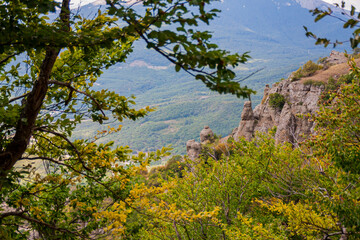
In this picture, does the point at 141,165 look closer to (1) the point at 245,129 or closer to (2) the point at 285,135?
(2) the point at 285,135

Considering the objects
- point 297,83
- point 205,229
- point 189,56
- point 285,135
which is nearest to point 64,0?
point 189,56

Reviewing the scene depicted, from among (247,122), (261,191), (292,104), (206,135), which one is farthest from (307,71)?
(261,191)

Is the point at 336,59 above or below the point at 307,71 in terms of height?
above

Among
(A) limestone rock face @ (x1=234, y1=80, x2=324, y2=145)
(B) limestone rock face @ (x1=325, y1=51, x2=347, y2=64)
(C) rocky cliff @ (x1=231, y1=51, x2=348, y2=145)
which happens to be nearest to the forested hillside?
(A) limestone rock face @ (x1=234, y1=80, x2=324, y2=145)

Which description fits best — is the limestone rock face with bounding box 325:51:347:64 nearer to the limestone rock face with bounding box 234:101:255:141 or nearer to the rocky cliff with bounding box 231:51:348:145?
the rocky cliff with bounding box 231:51:348:145

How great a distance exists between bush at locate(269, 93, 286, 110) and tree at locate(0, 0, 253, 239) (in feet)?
116

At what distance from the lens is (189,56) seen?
7.30ft

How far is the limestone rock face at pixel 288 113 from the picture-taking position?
32406 millimetres

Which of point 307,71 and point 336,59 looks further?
point 336,59

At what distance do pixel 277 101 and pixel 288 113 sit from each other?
3.13 m

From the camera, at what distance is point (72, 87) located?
356 cm

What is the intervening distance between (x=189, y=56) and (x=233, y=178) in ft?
36.3

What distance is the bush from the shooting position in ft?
123

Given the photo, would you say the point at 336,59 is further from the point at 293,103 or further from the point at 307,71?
the point at 293,103
